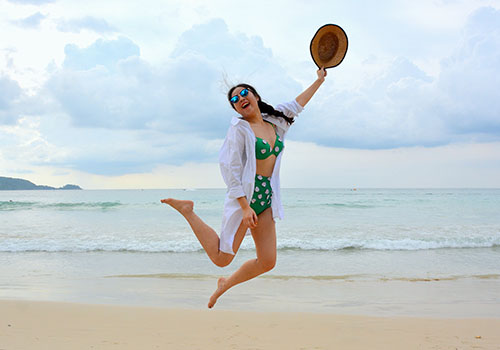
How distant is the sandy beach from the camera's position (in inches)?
173

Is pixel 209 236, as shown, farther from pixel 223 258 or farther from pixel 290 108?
Result: pixel 290 108

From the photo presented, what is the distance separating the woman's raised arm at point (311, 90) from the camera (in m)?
3.65

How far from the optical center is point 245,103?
10.6 ft

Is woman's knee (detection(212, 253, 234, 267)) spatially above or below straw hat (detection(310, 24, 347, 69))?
below

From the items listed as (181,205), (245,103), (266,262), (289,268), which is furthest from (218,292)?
(289,268)

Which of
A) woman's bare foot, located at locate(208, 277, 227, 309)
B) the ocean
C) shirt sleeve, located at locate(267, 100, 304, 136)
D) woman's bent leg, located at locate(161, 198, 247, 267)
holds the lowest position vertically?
the ocean

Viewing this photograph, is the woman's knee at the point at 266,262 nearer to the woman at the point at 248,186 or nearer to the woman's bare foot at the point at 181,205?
the woman at the point at 248,186

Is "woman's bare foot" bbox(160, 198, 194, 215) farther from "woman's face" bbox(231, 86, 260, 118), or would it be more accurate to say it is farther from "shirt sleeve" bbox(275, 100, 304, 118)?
"shirt sleeve" bbox(275, 100, 304, 118)

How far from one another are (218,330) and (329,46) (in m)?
3.29

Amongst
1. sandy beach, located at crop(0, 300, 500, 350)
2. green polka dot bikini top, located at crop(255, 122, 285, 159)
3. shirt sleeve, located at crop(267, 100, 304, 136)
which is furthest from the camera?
sandy beach, located at crop(0, 300, 500, 350)

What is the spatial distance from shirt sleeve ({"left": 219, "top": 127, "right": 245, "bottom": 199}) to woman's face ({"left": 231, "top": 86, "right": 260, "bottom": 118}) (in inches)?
10.8

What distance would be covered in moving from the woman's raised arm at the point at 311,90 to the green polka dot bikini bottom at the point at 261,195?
836 millimetres

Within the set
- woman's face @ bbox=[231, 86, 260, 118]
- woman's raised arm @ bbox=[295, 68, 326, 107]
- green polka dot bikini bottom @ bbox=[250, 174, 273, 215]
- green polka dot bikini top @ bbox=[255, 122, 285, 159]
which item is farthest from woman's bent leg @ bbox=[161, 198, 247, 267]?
woman's raised arm @ bbox=[295, 68, 326, 107]

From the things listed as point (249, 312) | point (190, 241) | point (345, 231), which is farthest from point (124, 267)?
point (345, 231)
